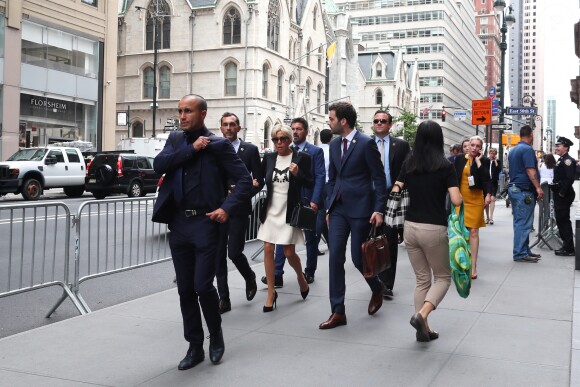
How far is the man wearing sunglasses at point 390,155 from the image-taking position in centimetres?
783

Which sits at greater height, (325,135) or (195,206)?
(325,135)

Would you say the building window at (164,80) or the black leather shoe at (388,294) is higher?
the building window at (164,80)

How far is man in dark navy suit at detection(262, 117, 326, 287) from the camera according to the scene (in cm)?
755

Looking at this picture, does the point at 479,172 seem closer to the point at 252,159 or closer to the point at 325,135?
the point at 325,135

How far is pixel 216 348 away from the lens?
5.16 metres

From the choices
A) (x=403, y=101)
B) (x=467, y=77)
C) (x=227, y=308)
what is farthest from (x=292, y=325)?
(x=467, y=77)

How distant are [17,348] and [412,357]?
328 centimetres

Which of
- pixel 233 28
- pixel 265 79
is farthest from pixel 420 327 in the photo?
pixel 233 28

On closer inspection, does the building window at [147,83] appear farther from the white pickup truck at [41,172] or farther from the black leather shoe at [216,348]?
the black leather shoe at [216,348]

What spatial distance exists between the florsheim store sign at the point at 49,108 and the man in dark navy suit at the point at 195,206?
2993 centimetres

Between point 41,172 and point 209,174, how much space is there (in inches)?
857

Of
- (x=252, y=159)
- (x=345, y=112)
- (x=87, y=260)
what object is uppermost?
(x=345, y=112)

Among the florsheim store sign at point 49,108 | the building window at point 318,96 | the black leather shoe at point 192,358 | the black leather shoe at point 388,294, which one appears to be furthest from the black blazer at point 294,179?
the building window at point 318,96

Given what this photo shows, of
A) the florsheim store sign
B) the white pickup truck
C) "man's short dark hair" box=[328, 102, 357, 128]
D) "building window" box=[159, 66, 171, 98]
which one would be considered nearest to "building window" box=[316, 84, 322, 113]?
"building window" box=[159, 66, 171, 98]
